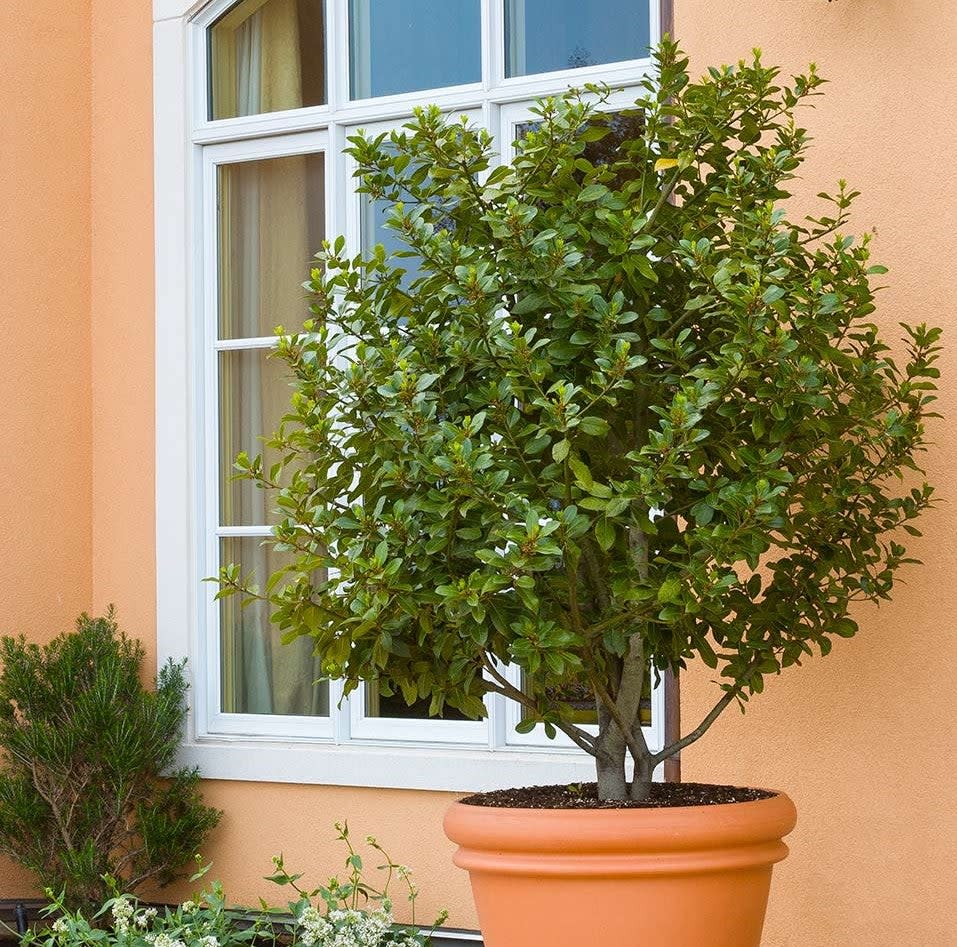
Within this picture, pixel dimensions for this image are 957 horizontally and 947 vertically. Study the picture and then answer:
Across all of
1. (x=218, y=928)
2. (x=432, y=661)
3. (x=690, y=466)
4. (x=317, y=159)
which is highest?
(x=317, y=159)

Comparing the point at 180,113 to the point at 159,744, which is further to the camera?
the point at 180,113

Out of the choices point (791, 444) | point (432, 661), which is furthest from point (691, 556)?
point (432, 661)

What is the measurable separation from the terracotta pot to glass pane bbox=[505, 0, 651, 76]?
226 cm

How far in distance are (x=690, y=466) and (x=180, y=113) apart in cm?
270

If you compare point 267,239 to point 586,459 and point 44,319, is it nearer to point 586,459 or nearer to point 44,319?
point 44,319

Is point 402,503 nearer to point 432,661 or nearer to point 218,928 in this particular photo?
point 432,661

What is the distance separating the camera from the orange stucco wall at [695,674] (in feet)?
11.1

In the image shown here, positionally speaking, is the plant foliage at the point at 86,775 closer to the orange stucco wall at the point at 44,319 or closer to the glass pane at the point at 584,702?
the orange stucco wall at the point at 44,319

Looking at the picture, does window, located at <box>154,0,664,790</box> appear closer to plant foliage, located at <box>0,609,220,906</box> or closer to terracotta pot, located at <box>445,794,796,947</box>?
plant foliage, located at <box>0,609,220,906</box>

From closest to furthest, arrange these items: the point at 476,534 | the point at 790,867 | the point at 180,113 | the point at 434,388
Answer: the point at 476,534
the point at 434,388
the point at 790,867
the point at 180,113

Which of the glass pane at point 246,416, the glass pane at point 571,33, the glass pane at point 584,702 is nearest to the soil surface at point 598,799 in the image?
the glass pane at point 584,702

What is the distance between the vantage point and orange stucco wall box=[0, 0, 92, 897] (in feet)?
14.9

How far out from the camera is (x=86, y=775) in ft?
13.9

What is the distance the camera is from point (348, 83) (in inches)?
175
